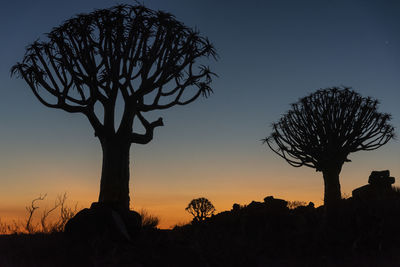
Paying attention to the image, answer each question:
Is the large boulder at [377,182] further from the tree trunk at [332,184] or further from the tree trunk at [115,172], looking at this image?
the tree trunk at [115,172]

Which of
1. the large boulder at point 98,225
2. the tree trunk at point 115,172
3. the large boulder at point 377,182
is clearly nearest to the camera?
the large boulder at point 98,225

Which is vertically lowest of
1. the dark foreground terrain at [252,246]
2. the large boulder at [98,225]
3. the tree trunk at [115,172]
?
the dark foreground terrain at [252,246]

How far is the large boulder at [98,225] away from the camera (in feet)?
30.5

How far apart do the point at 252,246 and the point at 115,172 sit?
4.83m

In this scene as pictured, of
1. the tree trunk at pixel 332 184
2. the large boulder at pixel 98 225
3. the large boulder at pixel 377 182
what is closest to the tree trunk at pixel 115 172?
the large boulder at pixel 98 225

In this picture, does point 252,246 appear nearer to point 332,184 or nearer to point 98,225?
point 98,225

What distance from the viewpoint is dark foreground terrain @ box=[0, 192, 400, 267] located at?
7.91 m

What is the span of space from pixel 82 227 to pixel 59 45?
5.68m

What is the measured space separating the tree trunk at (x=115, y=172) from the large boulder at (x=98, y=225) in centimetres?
174

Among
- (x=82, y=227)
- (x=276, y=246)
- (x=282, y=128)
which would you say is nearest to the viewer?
(x=82, y=227)

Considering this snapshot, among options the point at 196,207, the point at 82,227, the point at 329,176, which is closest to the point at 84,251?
the point at 82,227

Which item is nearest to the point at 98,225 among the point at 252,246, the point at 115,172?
the point at 115,172

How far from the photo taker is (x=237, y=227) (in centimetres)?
1207

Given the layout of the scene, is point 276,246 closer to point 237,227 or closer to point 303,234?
point 303,234
